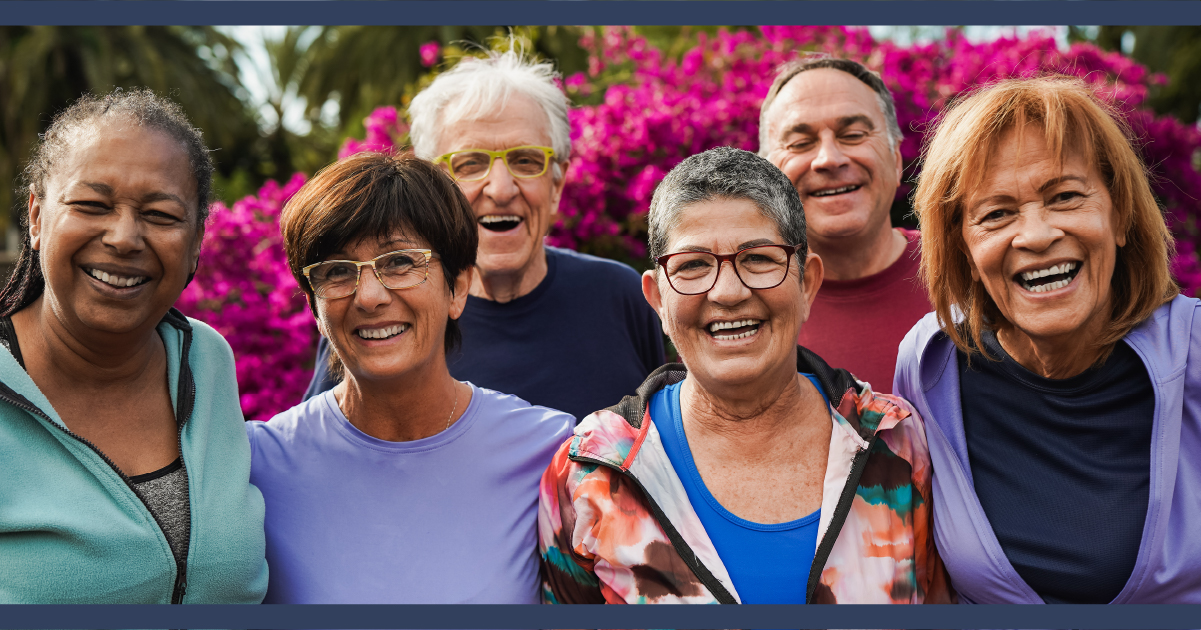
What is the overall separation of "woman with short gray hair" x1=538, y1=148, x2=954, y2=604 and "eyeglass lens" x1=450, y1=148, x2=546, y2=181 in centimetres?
113

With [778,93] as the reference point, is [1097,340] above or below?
below

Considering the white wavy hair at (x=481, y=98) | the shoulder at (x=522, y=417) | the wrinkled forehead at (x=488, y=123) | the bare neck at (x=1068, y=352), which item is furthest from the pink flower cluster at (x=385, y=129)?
the bare neck at (x=1068, y=352)

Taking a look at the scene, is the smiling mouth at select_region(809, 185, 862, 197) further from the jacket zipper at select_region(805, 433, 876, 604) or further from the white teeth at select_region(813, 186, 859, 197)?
the jacket zipper at select_region(805, 433, 876, 604)

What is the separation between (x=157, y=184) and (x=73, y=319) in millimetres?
401

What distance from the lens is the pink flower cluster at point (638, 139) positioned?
223 inches

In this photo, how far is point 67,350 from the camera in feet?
7.53

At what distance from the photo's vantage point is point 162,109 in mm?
2357

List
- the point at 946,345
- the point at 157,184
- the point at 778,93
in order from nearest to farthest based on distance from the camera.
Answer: the point at 157,184, the point at 946,345, the point at 778,93

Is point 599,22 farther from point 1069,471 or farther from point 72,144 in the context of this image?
point 1069,471

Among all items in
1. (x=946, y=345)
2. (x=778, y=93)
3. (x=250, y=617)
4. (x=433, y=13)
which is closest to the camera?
(x=250, y=617)

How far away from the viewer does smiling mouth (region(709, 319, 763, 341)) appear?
2.40m

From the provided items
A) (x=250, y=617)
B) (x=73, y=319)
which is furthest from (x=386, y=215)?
(x=250, y=617)

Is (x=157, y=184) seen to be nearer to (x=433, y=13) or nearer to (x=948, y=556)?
(x=433, y=13)

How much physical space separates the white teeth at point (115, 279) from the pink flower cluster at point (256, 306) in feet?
11.1
